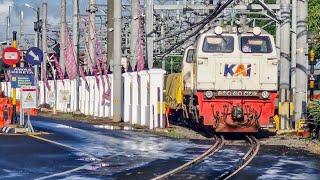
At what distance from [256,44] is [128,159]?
9.51m

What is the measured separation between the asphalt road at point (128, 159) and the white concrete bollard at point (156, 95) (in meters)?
6.13

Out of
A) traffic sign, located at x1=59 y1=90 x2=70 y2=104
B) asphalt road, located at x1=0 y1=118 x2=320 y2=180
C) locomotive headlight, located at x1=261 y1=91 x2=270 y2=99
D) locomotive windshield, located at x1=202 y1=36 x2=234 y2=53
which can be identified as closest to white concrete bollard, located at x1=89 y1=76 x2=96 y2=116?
traffic sign, located at x1=59 y1=90 x2=70 y2=104

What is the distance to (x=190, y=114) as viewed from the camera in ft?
95.8

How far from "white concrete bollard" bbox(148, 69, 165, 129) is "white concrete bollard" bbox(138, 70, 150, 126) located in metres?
1.03

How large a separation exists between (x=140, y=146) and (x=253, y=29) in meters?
6.77

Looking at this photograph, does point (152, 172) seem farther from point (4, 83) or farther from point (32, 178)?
point (4, 83)

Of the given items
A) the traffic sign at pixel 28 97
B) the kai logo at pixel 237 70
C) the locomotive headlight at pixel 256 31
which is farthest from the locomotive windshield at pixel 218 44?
the traffic sign at pixel 28 97

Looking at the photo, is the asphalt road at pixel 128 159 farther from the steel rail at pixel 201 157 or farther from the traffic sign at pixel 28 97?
the traffic sign at pixel 28 97

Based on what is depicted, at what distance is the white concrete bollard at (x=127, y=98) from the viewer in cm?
3791

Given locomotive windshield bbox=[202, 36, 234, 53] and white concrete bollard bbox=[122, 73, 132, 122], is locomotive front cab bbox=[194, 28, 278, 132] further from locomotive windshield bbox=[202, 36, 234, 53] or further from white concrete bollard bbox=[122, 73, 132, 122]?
white concrete bollard bbox=[122, 73, 132, 122]

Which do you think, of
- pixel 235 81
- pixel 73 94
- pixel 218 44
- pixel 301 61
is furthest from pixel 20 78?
pixel 73 94

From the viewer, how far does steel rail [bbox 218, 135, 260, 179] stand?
602 inches

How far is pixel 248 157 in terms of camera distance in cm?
1916

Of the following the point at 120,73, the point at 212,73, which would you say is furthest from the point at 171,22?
the point at 212,73
